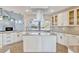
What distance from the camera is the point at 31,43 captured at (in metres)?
3.08

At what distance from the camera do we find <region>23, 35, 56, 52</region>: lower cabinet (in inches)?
119

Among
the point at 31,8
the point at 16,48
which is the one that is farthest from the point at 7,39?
the point at 31,8

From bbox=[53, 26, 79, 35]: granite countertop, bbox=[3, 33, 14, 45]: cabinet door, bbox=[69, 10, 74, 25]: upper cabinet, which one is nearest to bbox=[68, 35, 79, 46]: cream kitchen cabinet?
bbox=[53, 26, 79, 35]: granite countertop

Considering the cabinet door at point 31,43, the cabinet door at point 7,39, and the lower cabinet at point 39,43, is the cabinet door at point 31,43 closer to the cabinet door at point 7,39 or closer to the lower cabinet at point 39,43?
the lower cabinet at point 39,43

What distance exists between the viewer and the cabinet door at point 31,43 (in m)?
3.03

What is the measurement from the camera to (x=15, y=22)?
3.02 m

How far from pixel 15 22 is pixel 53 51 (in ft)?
4.07

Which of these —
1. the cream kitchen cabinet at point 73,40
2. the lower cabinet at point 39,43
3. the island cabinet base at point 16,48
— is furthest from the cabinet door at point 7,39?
the cream kitchen cabinet at point 73,40

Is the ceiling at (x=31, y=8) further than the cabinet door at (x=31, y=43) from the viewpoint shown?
No

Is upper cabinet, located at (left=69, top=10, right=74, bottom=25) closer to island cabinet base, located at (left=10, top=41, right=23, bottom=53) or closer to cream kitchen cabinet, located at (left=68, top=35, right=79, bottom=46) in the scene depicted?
cream kitchen cabinet, located at (left=68, top=35, right=79, bottom=46)

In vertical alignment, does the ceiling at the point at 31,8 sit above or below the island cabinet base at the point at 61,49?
above

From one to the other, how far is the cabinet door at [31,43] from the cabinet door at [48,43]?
11 centimetres

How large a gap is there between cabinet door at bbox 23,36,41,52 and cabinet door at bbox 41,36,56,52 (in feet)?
0.35
